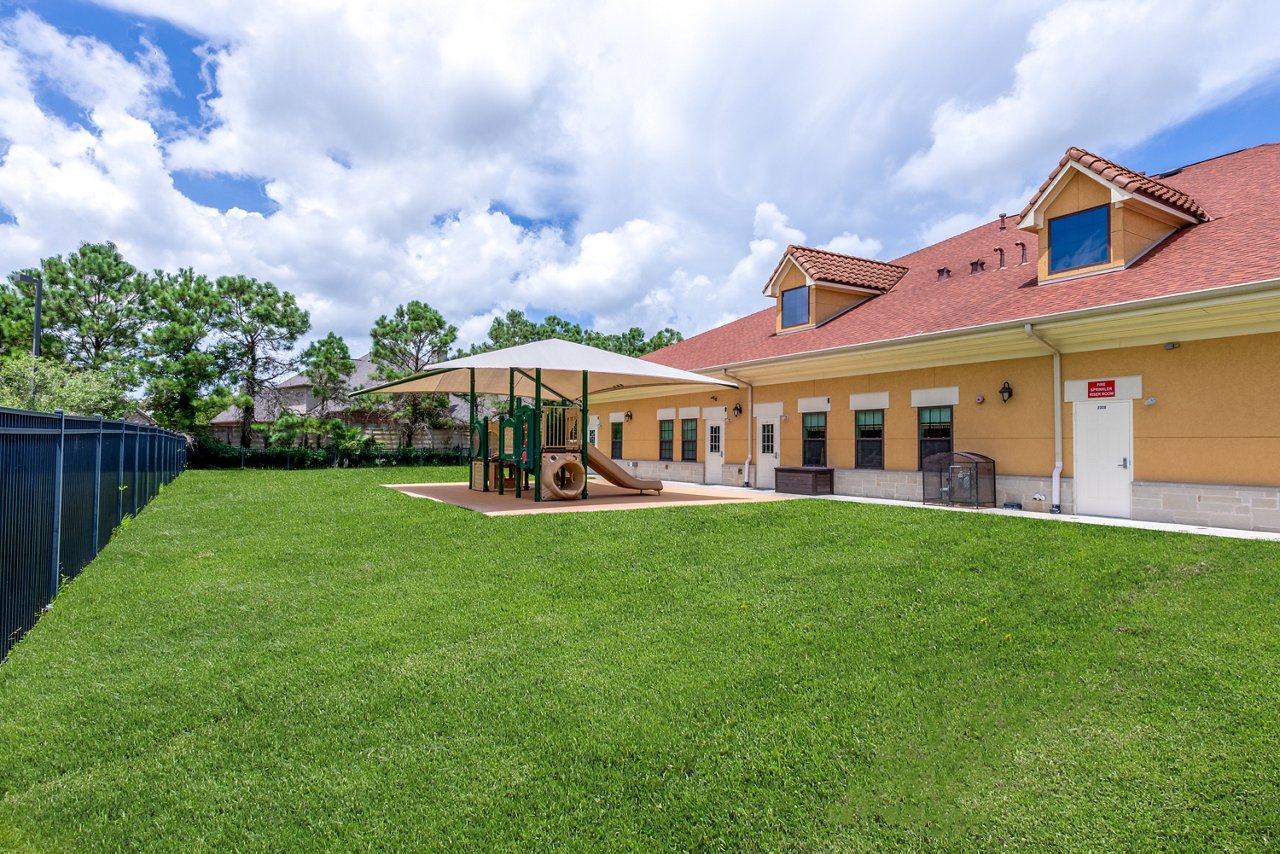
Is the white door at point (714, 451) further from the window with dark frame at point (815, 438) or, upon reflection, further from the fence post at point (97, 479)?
the fence post at point (97, 479)

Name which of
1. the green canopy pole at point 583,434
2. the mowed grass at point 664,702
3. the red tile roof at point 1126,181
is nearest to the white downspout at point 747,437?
the green canopy pole at point 583,434

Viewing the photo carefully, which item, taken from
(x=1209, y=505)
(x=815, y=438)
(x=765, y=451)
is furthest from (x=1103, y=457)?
(x=765, y=451)

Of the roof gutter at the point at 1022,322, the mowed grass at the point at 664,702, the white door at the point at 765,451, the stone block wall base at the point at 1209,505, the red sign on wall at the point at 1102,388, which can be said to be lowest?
the mowed grass at the point at 664,702

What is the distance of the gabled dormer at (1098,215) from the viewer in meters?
11.3

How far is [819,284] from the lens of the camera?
1712cm

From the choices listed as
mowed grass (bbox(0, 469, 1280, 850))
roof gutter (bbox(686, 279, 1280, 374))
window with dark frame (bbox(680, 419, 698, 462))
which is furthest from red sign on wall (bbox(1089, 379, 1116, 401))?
window with dark frame (bbox(680, 419, 698, 462))

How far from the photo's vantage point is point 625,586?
22.6ft

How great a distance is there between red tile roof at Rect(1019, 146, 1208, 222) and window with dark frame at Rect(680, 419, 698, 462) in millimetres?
9971

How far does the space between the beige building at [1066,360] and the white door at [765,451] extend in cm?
5

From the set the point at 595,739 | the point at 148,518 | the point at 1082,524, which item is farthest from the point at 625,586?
the point at 148,518

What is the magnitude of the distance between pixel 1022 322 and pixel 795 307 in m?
7.42

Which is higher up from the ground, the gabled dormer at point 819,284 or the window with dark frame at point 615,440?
the gabled dormer at point 819,284

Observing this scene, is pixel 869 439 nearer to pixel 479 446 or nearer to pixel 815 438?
pixel 815 438

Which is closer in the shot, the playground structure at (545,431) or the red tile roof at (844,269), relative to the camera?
the playground structure at (545,431)
